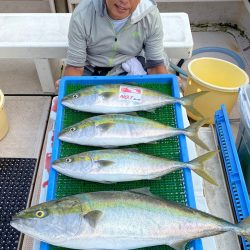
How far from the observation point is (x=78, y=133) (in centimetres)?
166

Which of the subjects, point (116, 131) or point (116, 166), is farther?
point (116, 131)

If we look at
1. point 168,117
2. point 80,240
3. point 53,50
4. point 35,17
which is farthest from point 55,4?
point 80,240

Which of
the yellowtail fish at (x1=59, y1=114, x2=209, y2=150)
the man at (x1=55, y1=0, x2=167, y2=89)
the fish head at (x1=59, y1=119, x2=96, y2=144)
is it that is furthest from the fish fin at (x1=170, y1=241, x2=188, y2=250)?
the man at (x1=55, y1=0, x2=167, y2=89)

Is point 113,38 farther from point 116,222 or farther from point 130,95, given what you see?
point 116,222

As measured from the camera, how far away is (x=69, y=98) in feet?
6.00

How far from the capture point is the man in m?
2.09

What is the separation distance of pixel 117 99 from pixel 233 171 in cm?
86

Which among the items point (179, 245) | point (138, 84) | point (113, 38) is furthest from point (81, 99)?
point (179, 245)

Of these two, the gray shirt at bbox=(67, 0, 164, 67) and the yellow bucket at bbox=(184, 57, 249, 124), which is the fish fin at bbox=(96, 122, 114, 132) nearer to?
the gray shirt at bbox=(67, 0, 164, 67)

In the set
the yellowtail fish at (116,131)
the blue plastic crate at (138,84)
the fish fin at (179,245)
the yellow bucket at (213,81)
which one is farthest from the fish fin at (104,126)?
the yellow bucket at (213,81)

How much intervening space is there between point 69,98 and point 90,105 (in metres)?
0.13

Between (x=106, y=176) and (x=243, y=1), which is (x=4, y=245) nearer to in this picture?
(x=106, y=176)

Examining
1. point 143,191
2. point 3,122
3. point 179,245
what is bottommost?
point 3,122

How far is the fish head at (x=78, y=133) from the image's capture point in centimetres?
166
